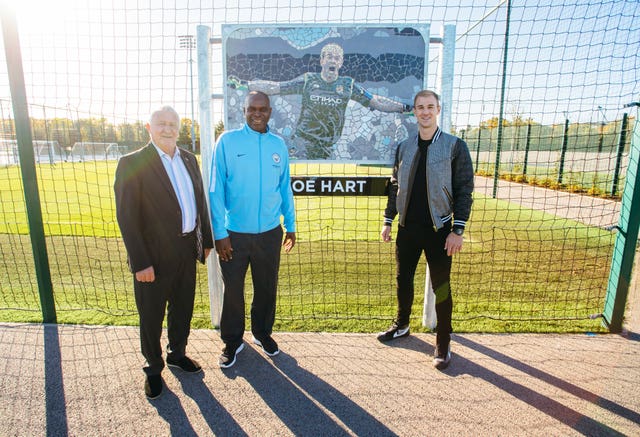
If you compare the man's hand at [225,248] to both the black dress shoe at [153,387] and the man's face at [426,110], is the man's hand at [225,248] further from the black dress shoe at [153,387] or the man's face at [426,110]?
the man's face at [426,110]

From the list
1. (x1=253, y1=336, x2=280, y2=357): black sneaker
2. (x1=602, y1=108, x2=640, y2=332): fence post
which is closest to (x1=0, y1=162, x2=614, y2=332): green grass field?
(x1=602, y1=108, x2=640, y2=332): fence post

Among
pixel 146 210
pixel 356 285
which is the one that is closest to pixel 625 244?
pixel 356 285

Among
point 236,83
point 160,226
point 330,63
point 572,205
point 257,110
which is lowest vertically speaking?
point 572,205

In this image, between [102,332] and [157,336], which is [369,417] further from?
[102,332]

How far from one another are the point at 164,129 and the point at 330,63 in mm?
1494

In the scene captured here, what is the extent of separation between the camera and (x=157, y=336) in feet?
8.46

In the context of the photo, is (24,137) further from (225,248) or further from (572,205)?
(572,205)

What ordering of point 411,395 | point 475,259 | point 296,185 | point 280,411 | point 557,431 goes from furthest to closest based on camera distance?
point 475,259 → point 296,185 → point 411,395 → point 280,411 → point 557,431

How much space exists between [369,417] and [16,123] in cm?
356

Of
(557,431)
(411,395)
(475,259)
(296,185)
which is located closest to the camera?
(557,431)

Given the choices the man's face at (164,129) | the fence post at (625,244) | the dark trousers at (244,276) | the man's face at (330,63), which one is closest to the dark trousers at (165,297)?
the dark trousers at (244,276)

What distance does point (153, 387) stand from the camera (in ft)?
8.39

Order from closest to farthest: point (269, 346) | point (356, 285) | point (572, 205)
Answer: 1. point (269, 346)
2. point (356, 285)
3. point (572, 205)

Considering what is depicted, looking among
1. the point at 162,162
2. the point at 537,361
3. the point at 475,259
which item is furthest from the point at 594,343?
the point at 162,162
